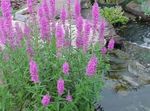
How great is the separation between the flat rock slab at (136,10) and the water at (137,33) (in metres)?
0.23

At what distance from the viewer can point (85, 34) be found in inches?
145

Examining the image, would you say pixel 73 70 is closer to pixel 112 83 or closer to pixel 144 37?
pixel 112 83

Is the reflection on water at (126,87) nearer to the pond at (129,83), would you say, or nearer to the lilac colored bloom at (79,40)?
the pond at (129,83)

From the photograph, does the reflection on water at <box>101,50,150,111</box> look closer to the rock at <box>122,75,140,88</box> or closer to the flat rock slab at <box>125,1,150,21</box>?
the rock at <box>122,75,140,88</box>

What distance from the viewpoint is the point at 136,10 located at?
318 inches

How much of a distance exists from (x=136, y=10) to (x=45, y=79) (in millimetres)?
4825

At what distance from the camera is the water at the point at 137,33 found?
6984mm

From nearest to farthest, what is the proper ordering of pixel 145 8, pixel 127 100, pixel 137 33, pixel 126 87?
pixel 127 100, pixel 126 87, pixel 137 33, pixel 145 8

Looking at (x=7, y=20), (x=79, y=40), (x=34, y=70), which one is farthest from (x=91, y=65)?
(x=7, y=20)

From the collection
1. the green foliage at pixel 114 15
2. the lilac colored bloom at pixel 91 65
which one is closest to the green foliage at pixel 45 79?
the lilac colored bloom at pixel 91 65

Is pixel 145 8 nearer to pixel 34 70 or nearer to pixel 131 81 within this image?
pixel 131 81

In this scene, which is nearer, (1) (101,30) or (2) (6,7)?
(2) (6,7)

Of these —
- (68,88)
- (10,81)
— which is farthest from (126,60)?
(10,81)

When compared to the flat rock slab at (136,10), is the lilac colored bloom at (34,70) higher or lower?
higher
